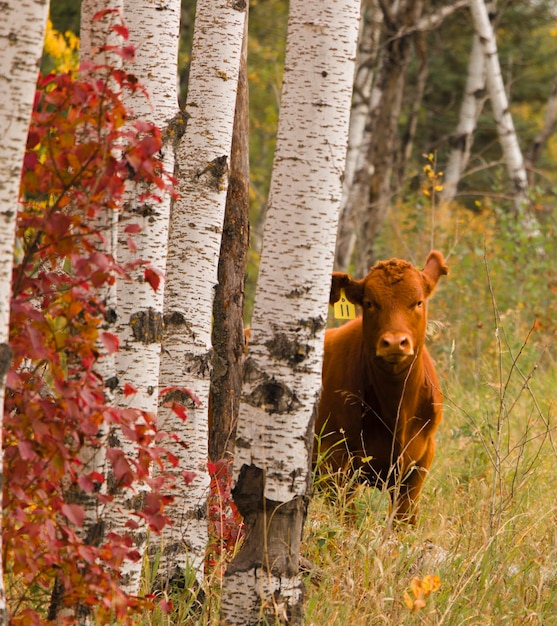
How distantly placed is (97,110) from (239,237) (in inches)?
98.5

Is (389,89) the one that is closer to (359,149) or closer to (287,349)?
(359,149)

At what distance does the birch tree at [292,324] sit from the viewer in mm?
3199

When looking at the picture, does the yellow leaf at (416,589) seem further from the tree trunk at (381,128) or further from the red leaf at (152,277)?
the tree trunk at (381,128)

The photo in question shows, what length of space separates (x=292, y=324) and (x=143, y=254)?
581 mm

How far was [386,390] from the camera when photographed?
5633 millimetres

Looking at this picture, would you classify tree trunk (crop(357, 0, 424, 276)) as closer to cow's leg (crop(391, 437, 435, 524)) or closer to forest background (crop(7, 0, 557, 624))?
forest background (crop(7, 0, 557, 624))

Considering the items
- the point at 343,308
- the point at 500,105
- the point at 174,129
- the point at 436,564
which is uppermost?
the point at 500,105

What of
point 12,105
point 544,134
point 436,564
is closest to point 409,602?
point 436,564

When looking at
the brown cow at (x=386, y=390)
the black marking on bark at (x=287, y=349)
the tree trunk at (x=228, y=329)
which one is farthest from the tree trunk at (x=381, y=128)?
the black marking on bark at (x=287, y=349)

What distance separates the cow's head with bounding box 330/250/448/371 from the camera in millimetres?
5195

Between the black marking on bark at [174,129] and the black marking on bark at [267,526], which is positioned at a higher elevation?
the black marking on bark at [174,129]

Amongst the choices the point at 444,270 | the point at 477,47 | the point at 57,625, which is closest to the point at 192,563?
the point at 57,625

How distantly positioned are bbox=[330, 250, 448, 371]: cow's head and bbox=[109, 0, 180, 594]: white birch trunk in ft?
6.98

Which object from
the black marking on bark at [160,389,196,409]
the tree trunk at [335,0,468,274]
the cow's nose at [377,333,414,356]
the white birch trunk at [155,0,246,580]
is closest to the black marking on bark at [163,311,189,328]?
the white birch trunk at [155,0,246,580]
